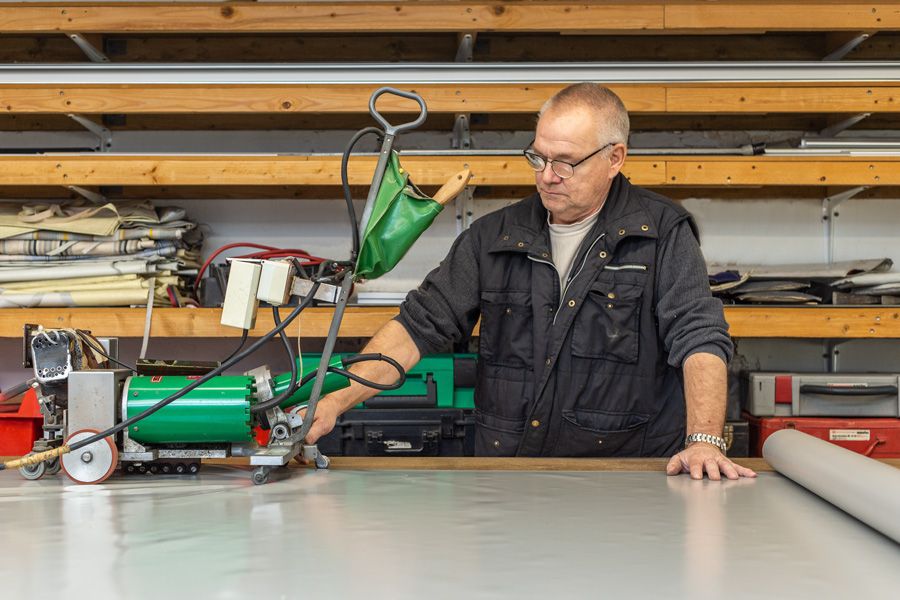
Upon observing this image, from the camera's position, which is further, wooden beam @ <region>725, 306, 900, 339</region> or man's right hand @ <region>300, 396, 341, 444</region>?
wooden beam @ <region>725, 306, 900, 339</region>

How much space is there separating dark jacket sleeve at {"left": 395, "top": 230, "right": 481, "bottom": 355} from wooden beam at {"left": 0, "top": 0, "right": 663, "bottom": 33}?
805 mm

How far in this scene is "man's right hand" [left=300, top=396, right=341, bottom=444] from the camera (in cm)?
137

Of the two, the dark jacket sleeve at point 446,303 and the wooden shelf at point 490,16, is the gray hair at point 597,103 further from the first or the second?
the wooden shelf at point 490,16

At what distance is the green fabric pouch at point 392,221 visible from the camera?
123 centimetres

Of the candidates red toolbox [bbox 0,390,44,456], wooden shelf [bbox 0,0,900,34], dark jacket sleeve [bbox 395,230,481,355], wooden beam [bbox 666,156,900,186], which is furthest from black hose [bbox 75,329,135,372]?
wooden beam [bbox 666,156,900,186]

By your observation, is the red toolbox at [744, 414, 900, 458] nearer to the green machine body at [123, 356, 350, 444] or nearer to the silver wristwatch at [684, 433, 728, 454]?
the silver wristwatch at [684, 433, 728, 454]

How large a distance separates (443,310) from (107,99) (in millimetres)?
1249

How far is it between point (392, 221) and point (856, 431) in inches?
69.0

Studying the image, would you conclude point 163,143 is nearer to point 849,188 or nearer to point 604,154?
point 604,154

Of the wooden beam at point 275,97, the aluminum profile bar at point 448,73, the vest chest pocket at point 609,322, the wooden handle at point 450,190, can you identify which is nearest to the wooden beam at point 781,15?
the aluminum profile bar at point 448,73

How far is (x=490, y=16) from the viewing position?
2.38 metres

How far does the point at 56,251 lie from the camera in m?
2.48

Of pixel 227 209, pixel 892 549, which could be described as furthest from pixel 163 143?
pixel 892 549

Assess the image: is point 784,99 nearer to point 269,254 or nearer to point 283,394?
point 269,254
